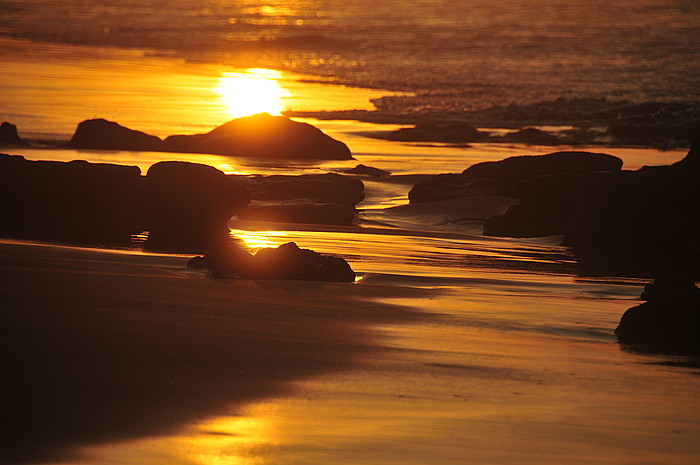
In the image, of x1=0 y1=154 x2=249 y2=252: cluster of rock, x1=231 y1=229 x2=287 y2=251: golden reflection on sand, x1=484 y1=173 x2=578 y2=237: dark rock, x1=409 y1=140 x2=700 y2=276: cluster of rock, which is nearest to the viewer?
x1=231 y1=229 x2=287 y2=251: golden reflection on sand

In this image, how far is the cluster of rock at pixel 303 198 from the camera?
1159 centimetres

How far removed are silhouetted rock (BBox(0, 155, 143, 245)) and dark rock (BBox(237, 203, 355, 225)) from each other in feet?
4.24

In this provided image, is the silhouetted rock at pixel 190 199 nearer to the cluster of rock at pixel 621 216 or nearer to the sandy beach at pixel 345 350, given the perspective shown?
the sandy beach at pixel 345 350

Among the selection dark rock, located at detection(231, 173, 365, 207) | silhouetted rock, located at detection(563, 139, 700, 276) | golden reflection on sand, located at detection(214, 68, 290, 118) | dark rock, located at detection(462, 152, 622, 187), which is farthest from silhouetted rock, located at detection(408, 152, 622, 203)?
golden reflection on sand, located at detection(214, 68, 290, 118)

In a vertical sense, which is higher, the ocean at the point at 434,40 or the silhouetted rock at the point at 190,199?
the ocean at the point at 434,40

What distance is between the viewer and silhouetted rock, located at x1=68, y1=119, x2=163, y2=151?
16656 millimetres

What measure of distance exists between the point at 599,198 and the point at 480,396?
6106 mm

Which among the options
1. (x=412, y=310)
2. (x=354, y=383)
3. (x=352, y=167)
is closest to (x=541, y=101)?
(x=352, y=167)

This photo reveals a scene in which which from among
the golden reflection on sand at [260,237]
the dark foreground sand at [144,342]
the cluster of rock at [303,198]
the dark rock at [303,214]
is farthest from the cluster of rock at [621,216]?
the dark foreground sand at [144,342]

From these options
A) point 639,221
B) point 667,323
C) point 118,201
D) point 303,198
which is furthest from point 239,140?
point 667,323

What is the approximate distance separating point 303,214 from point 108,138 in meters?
5.98

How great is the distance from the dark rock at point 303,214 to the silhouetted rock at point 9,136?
589 centimetres

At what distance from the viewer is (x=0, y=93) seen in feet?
74.5

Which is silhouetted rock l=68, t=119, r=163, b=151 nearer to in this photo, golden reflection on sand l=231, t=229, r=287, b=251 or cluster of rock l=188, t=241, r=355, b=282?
golden reflection on sand l=231, t=229, r=287, b=251
